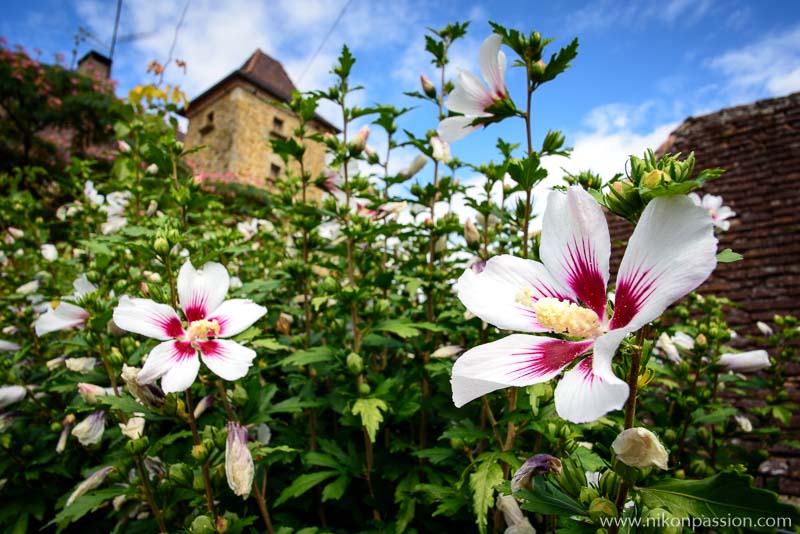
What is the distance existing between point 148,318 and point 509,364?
3.40 ft

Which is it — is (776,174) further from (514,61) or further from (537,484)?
(537,484)

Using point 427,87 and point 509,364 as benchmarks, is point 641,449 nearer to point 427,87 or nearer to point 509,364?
point 509,364

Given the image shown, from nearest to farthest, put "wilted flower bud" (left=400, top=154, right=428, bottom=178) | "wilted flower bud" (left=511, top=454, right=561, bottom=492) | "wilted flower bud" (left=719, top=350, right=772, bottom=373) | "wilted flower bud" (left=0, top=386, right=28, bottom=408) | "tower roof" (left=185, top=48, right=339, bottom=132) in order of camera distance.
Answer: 1. "wilted flower bud" (left=511, top=454, right=561, bottom=492)
2. "wilted flower bud" (left=719, top=350, right=772, bottom=373)
3. "wilted flower bud" (left=0, top=386, right=28, bottom=408)
4. "wilted flower bud" (left=400, top=154, right=428, bottom=178)
5. "tower roof" (left=185, top=48, right=339, bottom=132)

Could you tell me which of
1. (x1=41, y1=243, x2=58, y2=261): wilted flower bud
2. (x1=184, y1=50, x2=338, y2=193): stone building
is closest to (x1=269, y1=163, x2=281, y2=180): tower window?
(x1=184, y1=50, x2=338, y2=193): stone building

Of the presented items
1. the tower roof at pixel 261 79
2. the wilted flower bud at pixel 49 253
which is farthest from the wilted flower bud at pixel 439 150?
the tower roof at pixel 261 79

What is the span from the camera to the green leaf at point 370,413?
140cm

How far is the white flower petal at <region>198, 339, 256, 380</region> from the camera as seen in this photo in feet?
3.91

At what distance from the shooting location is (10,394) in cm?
198

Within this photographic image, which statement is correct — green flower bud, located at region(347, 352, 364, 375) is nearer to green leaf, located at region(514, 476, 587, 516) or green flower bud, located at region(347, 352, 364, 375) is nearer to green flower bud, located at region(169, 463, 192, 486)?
green flower bud, located at region(169, 463, 192, 486)

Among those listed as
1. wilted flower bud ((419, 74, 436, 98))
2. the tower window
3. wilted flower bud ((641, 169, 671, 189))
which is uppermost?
the tower window

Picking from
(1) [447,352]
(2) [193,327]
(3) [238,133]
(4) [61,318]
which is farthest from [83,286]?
(3) [238,133]

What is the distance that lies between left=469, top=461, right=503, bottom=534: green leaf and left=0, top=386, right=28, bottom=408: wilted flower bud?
2134 millimetres

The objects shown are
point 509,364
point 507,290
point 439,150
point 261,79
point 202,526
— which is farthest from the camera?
point 261,79

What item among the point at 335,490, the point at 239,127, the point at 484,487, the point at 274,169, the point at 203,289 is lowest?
the point at 335,490
